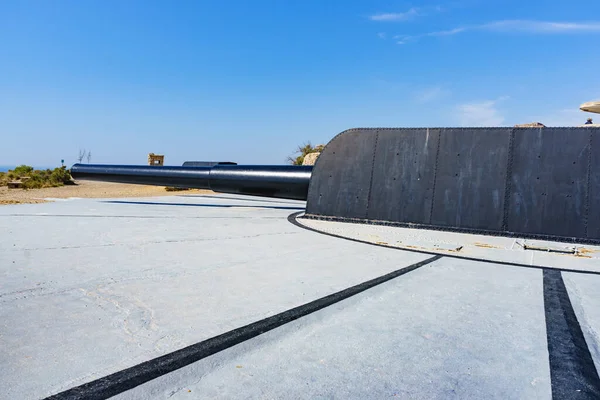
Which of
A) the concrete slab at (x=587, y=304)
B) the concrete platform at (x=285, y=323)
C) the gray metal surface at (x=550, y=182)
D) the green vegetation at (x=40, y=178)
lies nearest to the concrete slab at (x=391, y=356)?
the concrete platform at (x=285, y=323)

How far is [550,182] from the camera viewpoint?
231 inches

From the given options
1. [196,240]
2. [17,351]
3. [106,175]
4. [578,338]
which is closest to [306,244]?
[196,240]

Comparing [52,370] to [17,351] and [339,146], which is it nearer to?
[17,351]

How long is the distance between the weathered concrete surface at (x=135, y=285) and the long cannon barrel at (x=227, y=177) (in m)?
2.57

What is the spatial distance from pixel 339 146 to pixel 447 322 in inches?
204

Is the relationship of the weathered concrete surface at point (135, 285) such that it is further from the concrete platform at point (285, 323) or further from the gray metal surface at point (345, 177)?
the gray metal surface at point (345, 177)

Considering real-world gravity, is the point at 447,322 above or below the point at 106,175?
below

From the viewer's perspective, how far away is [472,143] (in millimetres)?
6398

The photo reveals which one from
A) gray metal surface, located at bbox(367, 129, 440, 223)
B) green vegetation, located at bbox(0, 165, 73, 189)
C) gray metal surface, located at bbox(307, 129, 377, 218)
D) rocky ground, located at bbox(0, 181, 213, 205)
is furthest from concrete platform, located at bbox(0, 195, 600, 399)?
green vegetation, located at bbox(0, 165, 73, 189)

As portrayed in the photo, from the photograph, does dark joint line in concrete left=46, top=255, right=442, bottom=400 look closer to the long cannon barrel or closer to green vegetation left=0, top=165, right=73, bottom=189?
the long cannon barrel

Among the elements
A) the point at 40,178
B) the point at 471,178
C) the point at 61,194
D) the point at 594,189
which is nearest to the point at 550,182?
the point at 594,189

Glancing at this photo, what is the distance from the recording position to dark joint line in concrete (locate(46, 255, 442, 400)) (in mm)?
1530

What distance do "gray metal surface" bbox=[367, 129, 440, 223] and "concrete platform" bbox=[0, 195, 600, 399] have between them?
233 cm

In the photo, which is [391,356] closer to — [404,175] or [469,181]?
[469,181]
